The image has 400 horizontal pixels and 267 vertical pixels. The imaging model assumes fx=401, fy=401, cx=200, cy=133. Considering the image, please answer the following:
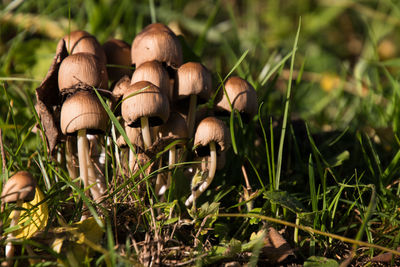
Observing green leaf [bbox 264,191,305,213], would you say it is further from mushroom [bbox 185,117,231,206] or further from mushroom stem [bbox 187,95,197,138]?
mushroom stem [bbox 187,95,197,138]

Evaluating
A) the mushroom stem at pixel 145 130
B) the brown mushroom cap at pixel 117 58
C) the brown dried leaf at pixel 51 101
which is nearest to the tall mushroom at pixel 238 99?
the mushroom stem at pixel 145 130

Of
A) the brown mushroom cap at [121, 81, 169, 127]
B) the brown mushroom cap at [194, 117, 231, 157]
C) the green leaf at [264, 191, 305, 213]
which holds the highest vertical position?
the brown mushroom cap at [121, 81, 169, 127]

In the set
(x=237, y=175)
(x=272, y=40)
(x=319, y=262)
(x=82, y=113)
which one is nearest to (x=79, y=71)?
(x=82, y=113)

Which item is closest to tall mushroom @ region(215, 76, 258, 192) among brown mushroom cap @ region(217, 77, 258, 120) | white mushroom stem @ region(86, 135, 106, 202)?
brown mushroom cap @ region(217, 77, 258, 120)

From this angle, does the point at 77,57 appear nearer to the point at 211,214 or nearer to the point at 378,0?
the point at 211,214

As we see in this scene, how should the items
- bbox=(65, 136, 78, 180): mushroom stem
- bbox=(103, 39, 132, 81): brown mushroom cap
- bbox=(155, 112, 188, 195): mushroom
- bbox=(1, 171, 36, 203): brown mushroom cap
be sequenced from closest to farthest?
1. bbox=(1, 171, 36, 203): brown mushroom cap
2. bbox=(155, 112, 188, 195): mushroom
3. bbox=(65, 136, 78, 180): mushroom stem
4. bbox=(103, 39, 132, 81): brown mushroom cap

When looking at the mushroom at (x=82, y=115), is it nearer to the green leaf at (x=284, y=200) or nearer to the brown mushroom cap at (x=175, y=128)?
the brown mushroom cap at (x=175, y=128)

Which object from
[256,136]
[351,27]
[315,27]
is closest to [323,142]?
[256,136]

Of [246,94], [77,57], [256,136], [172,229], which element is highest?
[77,57]
